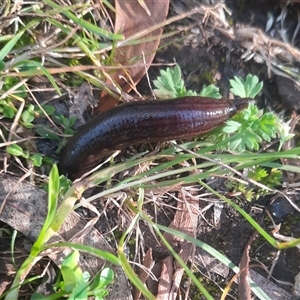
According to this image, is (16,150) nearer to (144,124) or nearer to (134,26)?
(144,124)

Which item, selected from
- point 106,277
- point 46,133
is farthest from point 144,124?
point 106,277

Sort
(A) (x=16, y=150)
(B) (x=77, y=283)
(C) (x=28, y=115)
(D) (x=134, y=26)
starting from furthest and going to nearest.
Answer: (D) (x=134, y=26)
(C) (x=28, y=115)
(A) (x=16, y=150)
(B) (x=77, y=283)

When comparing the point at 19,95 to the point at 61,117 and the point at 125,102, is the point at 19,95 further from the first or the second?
the point at 125,102

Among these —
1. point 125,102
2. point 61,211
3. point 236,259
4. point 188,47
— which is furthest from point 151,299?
point 188,47

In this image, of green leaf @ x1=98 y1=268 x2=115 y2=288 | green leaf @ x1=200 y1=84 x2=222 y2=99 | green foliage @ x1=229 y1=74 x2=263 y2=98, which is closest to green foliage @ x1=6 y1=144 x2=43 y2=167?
green leaf @ x1=98 y1=268 x2=115 y2=288

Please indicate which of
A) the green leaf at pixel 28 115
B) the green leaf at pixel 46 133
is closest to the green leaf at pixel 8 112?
the green leaf at pixel 28 115

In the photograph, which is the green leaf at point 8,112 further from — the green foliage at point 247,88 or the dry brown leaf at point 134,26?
the green foliage at point 247,88

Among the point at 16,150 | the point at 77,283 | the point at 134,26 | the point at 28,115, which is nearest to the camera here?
the point at 77,283
